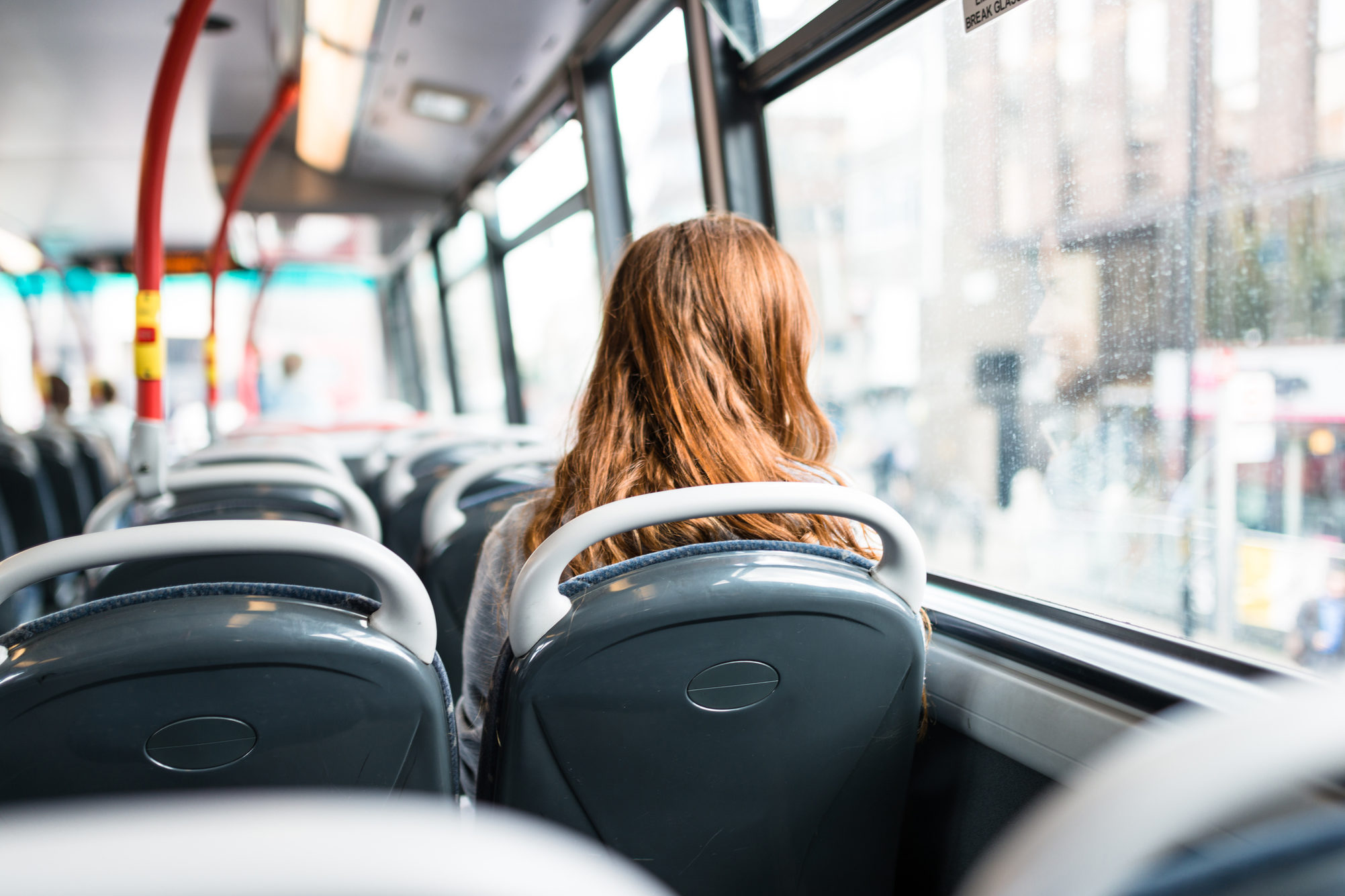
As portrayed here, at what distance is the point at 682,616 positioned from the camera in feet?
2.50

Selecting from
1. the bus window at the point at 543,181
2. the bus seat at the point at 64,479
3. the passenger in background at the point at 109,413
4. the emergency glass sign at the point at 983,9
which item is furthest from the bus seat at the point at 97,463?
the emergency glass sign at the point at 983,9

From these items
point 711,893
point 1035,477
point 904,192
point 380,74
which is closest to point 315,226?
point 380,74

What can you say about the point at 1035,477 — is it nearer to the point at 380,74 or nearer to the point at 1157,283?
the point at 1157,283

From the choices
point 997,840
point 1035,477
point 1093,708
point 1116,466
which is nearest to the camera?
point 1093,708

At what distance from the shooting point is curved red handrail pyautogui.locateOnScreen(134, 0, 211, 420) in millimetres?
2027

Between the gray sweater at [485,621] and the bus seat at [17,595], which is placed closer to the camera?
the gray sweater at [485,621]

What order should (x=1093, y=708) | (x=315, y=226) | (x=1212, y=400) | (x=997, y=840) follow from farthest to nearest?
1. (x=315, y=226)
2. (x=1212, y=400)
3. (x=997, y=840)
4. (x=1093, y=708)

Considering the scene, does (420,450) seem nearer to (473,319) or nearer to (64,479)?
(64,479)

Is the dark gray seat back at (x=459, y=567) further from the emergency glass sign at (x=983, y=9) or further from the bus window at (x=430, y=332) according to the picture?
the bus window at (x=430, y=332)

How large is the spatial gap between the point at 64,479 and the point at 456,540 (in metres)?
3.34

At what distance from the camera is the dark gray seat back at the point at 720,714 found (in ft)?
2.54

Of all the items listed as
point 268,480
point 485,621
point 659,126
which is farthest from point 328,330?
point 485,621

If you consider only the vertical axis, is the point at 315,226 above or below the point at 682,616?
above

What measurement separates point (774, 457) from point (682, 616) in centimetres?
42
